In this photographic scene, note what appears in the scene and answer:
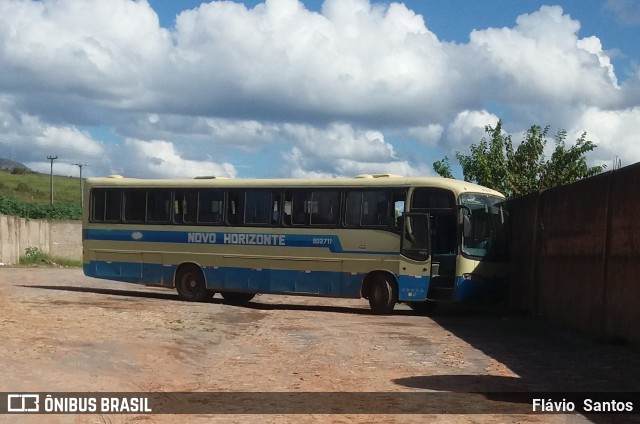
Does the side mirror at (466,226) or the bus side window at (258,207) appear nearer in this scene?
the side mirror at (466,226)

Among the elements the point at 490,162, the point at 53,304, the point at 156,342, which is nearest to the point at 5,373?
the point at 156,342

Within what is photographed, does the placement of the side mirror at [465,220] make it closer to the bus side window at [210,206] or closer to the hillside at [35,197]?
the bus side window at [210,206]

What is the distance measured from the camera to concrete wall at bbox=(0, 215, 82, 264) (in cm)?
4503

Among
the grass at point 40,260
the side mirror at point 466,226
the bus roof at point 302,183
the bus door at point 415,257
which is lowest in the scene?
the grass at point 40,260

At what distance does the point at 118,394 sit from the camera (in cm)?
995

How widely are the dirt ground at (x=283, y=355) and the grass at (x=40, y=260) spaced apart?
88.6ft

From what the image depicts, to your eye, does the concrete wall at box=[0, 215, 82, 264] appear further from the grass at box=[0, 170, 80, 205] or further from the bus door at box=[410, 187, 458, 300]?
the grass at box=[0, 170, 80, 205]

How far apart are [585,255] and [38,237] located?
3745 cm

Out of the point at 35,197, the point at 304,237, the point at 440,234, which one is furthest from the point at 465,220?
the point at 35,197

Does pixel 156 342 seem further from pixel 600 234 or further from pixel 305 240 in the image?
pixel 305 240

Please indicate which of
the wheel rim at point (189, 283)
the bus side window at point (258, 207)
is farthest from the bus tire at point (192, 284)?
the bus side window at point (258, 207)

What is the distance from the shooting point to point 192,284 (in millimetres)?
25516

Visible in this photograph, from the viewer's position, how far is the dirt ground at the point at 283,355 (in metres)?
10.5

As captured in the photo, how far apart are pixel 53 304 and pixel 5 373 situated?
10.6 m
